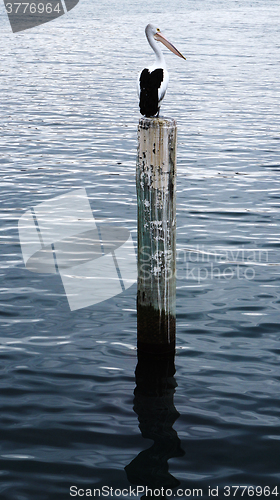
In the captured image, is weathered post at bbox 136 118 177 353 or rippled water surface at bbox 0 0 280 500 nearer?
rippled water surface at bbox 0 0 280 500

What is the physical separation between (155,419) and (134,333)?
61.8 inches

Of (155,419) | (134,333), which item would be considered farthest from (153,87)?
(155,419)

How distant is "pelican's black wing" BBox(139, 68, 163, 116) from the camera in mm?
6009

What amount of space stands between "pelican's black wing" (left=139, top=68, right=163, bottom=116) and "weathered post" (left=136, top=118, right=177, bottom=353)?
871 mm

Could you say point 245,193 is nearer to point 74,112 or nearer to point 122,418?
point 122,418

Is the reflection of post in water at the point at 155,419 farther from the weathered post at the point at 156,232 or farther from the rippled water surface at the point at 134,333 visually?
the weathered post at the point at 156,232

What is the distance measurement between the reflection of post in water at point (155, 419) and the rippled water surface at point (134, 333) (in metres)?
0.02

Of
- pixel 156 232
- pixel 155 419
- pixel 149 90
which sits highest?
pixel 149 90

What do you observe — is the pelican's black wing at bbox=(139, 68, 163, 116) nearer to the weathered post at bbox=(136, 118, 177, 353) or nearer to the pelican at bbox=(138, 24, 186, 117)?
the pelican at bbox=(138, 24, 186, 117)

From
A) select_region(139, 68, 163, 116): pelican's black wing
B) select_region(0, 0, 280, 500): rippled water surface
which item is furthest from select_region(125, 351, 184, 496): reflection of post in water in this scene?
select_region(139, 68, 163, 116): pelican's black wing

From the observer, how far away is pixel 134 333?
21.8ft

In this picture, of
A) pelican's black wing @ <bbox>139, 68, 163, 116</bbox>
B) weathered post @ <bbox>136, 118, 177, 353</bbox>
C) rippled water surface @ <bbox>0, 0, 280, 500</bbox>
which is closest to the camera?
rippled water surface @ <bbox>0, 0, 280, 500</bbox>

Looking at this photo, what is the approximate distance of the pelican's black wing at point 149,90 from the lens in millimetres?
6009

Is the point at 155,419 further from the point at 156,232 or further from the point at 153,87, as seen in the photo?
the point at 153,87
